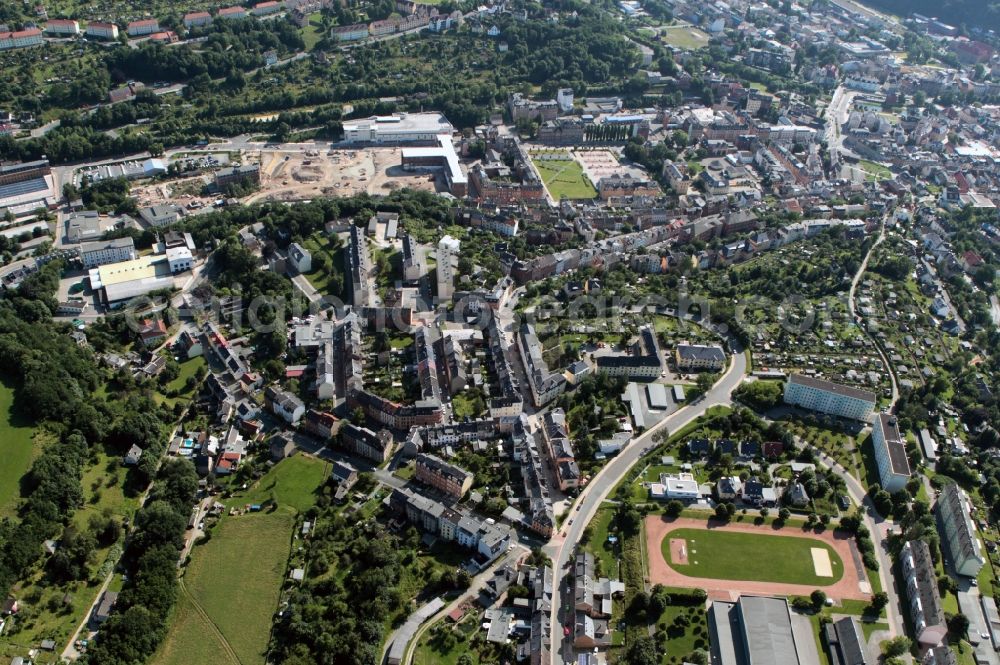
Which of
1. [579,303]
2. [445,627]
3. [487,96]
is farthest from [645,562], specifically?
[487,96]

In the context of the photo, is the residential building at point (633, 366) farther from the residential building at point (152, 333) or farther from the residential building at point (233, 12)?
the residential building at point (233, 12)

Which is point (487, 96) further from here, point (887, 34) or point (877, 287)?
point (887, 34)

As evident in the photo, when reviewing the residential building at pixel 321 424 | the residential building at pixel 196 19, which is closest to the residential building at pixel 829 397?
the residential building at pixel 321 424

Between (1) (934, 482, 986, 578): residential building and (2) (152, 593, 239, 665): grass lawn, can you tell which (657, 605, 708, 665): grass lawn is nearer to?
(1) (934, 482, 986, 578): residential building

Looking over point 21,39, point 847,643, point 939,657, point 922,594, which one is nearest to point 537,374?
point 847,643

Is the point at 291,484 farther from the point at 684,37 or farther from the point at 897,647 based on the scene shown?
the point at 684,37
